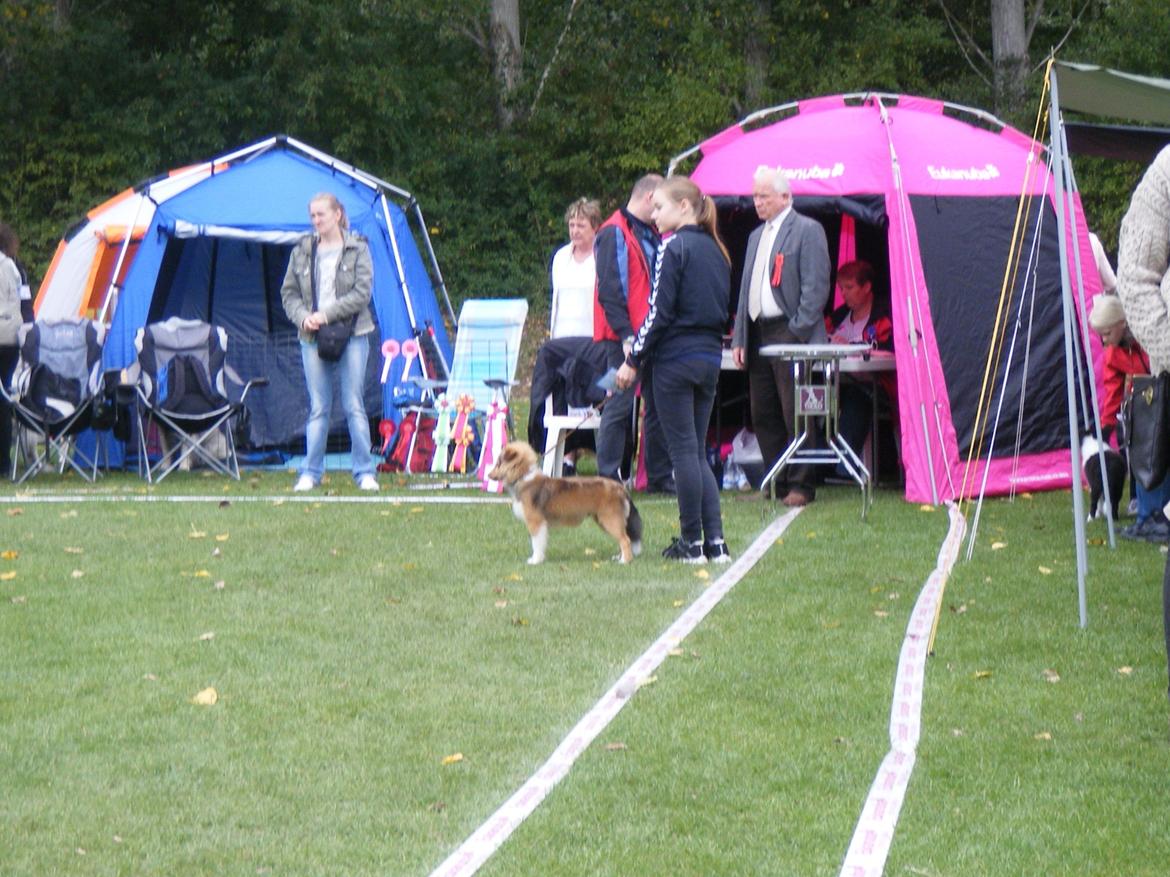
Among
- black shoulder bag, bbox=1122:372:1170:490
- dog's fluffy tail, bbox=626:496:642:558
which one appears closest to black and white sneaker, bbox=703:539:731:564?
dog's fluffy tail, bbox=626:496:642:558

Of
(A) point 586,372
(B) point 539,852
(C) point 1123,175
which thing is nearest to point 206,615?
(B) point 539,852

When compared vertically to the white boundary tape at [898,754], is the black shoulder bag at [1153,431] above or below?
above

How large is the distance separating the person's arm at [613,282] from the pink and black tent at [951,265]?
157 centimetres

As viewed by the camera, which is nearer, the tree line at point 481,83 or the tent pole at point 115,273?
the tent pole at point 115,273

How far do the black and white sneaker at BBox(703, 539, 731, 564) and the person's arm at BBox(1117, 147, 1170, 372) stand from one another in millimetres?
3137

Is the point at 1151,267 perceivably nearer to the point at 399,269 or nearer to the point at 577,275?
the point at 577,275

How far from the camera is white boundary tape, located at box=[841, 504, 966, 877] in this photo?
3852 mm

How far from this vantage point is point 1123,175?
23.6m

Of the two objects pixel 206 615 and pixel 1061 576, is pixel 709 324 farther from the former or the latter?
pixel 206 615

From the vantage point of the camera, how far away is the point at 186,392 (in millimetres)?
11555

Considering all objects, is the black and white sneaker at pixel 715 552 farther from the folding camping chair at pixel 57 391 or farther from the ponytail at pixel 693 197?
the folding camping chair at pixel 57 391

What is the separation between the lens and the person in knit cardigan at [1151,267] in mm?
4621

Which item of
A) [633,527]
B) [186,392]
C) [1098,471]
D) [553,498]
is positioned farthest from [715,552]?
[186,392]

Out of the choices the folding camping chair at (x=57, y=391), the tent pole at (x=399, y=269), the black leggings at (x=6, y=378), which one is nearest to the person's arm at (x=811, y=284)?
the tent pole at (x=399, y=269)
